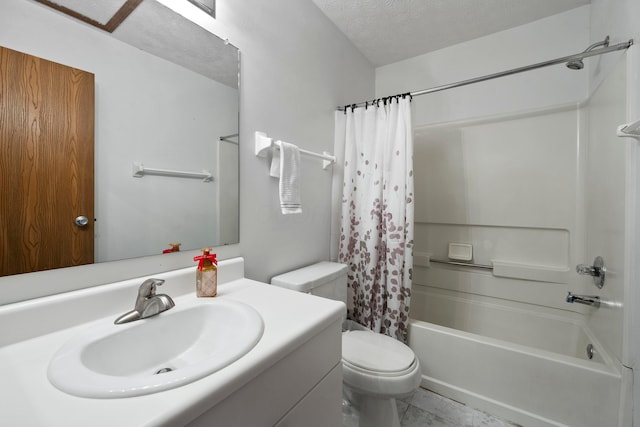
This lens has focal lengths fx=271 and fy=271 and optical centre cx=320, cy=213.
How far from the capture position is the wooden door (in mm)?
630

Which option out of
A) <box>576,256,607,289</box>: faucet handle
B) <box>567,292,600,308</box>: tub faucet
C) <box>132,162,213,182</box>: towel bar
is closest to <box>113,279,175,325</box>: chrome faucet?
<box>132,162,213,182</box>: towel bar

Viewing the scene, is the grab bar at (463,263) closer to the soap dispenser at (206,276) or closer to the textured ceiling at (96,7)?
Result: the soap dispenser at (206,276)

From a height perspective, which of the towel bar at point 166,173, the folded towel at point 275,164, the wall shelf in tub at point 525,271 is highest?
the folded towel at point 275,164

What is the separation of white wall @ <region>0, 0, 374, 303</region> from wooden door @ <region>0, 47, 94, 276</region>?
0.29ft

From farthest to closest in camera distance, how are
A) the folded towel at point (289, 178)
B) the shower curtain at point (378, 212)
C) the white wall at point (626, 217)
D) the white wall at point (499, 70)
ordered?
the white wall at point (499, 70) < the shower curtain at point (378, 212) < the folded towel at point (289, 178) < the white wall at point (626, 217)

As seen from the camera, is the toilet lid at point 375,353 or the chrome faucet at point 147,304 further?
the toilet lid at point 375,353

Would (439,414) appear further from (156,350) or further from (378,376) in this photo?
(156,350)

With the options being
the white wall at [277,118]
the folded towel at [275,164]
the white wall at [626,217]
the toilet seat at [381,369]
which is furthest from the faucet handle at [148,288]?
the white wall at [626,217]

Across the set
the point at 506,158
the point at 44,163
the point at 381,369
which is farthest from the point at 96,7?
the point at 506,158

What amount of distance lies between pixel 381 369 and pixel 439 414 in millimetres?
611

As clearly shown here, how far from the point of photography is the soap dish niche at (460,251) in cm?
200

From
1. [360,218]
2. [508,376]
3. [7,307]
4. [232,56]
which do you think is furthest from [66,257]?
[508,376]

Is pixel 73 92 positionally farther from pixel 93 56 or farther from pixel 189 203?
pixel 189 203

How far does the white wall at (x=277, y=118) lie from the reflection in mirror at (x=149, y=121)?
0.18 ft
